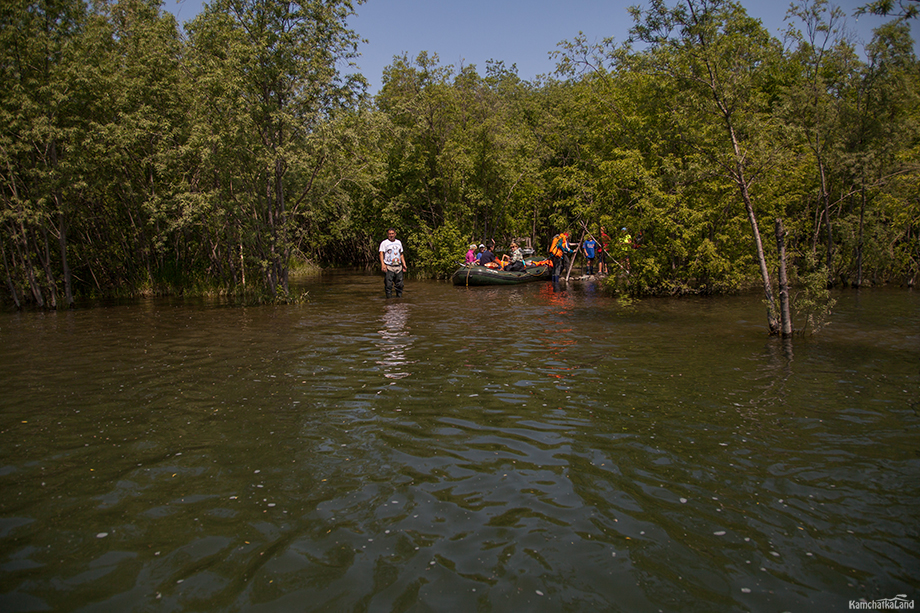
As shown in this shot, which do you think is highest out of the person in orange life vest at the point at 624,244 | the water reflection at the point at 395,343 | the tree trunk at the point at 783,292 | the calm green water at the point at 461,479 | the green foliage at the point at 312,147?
the green foliage at the point at 312,147

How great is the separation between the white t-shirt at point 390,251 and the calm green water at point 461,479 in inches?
322

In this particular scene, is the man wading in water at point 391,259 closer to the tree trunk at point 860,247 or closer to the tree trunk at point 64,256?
the tree trunk at point 64,256

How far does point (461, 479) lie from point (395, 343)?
600 centimetres

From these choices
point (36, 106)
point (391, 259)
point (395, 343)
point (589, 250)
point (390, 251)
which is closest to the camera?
point (395, 343)

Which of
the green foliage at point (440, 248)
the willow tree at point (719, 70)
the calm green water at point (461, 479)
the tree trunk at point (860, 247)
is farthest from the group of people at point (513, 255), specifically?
the tree trunk at point (860, 247)

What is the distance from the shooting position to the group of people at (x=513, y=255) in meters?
17.3

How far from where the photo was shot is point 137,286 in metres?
20.0

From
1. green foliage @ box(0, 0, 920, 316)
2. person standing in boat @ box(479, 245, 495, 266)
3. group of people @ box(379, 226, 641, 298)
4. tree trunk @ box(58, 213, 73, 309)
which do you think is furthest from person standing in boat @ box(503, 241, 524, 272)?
tree trunk @ box(58, 213, 73, 309)

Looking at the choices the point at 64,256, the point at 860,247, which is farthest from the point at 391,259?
the point at 860,247

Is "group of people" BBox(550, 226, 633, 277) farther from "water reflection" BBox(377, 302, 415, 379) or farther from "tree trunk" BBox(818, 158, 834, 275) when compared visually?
"tree trunk" BBox(818, 158, 834, 275)

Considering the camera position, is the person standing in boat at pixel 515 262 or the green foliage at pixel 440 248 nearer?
the person standing in boat at pixel 515 262

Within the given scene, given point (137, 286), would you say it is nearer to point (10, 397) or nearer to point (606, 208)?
point (10, 397)

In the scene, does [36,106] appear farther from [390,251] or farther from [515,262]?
[515,262]

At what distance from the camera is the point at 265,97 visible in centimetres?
1565
